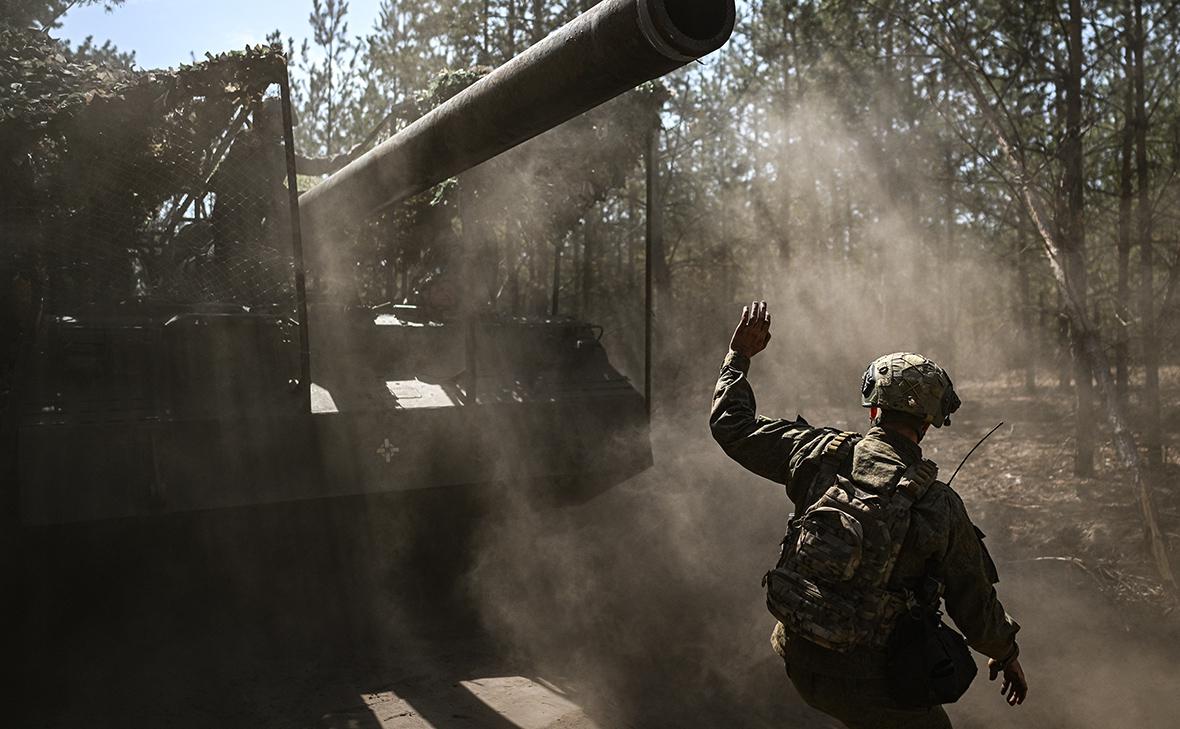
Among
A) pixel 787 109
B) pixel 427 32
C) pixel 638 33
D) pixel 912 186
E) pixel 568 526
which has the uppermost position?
pixel 427 32

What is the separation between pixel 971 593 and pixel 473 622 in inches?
152

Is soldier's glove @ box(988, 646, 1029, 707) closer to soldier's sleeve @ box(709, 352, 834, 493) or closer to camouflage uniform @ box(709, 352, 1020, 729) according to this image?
camouflage uniform @ box(709, 352, 1020, 729)

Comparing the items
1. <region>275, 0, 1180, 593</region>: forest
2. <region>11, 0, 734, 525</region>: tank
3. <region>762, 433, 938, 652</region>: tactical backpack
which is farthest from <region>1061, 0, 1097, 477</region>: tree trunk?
<region>762, 433, 938, 652</region>: tactical backpack

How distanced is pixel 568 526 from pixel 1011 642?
13.2 feet

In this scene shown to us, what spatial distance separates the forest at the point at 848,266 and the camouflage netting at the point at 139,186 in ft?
0.23

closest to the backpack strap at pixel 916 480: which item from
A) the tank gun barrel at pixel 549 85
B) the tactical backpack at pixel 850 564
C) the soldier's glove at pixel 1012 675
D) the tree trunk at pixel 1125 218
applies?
the tactical backpack at pixel 850 564

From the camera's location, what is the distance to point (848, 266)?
53.3 ft

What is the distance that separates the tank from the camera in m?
4.14

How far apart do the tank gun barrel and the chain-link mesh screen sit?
3.80ft

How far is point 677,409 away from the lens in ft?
38.5

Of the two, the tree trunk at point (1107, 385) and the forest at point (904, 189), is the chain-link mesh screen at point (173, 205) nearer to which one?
the forest at point (904, 189)

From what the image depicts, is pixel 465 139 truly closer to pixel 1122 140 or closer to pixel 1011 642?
pixel 1011 642

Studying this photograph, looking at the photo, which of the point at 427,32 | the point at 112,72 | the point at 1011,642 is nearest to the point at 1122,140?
the point at 1011,642

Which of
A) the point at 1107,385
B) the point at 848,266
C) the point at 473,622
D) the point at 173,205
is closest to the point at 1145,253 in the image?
the point at 1107,385
